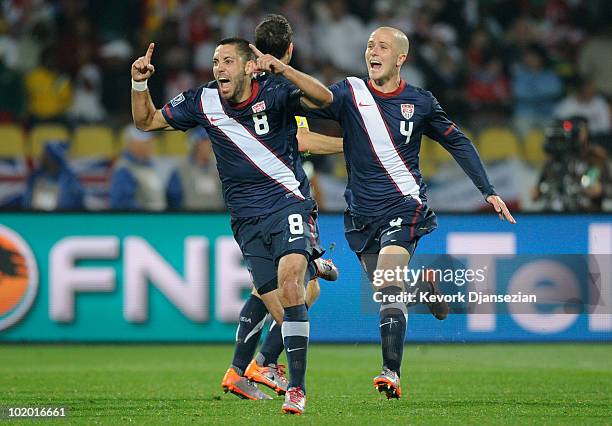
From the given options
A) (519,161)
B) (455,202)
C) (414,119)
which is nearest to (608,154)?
(519,161)

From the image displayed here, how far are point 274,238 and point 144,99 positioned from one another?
1.18 m

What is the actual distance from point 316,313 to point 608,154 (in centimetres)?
551

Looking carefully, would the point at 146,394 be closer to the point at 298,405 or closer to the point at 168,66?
the point at 298,405

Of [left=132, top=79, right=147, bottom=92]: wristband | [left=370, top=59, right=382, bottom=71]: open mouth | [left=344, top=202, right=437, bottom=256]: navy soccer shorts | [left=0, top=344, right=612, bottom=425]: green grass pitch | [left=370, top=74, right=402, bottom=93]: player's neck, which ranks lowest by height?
[left=0, top=344, right=612, bottom=425]: green grass pitch

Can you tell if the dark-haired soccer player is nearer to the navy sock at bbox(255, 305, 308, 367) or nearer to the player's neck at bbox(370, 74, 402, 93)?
the navy sock at bbox(255, 305, 308, 367)

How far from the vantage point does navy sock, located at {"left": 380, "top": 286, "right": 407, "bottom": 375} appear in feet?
25.0

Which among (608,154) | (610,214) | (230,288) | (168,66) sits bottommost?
(230,288)

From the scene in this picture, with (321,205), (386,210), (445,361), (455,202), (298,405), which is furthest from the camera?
(455,202)

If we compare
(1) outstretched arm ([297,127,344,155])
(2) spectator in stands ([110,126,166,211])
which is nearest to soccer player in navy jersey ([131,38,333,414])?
(1) outstretched arm ([297,127,344,155])

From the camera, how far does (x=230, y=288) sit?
11.9 metres

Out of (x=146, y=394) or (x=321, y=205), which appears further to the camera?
(x=321, y=205)

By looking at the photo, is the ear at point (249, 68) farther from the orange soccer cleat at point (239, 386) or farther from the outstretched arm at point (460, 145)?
the orange soccer cleat at point (239, 386)

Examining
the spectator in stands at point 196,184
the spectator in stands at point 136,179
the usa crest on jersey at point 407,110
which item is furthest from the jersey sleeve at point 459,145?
the spectator in stands at point 196,184

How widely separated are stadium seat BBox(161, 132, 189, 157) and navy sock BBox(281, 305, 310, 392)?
7.96 metres
